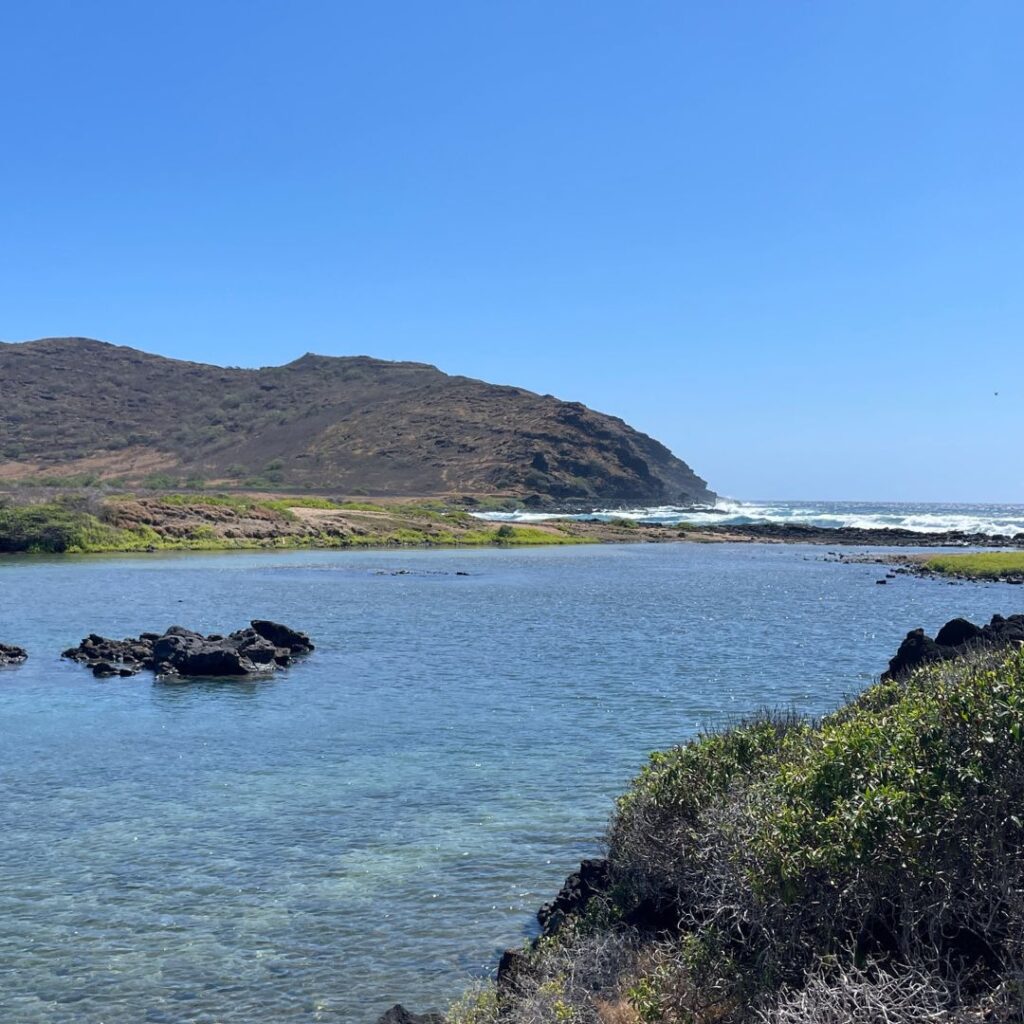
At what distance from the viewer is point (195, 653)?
102 feet

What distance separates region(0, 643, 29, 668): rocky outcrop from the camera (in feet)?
105

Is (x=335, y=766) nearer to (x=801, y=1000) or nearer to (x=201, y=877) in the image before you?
(x=201, y=877)

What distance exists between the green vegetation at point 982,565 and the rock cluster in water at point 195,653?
54.4 meters

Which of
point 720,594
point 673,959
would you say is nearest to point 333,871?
point 673,959

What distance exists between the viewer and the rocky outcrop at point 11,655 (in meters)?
32.1

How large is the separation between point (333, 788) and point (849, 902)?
12148 millimetres

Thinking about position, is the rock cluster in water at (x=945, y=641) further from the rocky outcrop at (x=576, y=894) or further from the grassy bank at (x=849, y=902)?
the grassy bank at (x=849, y=902)

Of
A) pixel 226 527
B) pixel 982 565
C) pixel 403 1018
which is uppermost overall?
pixel 226 527

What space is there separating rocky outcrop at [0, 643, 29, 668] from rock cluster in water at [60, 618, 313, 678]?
1.27 m

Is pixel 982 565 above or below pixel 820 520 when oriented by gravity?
below

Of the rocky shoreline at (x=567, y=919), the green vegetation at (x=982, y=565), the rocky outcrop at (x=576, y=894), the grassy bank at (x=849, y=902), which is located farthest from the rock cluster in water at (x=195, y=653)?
the green vegetation at (x=982, y=565)

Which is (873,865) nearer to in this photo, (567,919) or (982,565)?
(567,919)

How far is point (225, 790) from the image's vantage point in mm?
18219

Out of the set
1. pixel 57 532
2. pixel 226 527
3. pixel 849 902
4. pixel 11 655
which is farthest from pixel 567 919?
pixel 226 527
